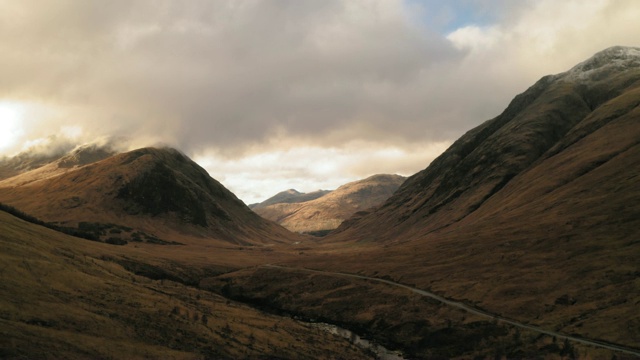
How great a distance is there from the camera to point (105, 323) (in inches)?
1577

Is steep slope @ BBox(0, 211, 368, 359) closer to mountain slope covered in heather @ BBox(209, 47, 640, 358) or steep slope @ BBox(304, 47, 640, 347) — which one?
mountain slope covered in heather @ BBox(209, 47, 640, 358)

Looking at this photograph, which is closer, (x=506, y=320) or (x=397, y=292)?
(x=506, y=320)

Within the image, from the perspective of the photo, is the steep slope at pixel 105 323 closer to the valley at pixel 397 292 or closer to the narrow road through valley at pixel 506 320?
the valley at pixel 397 292

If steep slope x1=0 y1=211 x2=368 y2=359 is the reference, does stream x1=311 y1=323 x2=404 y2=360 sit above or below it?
below

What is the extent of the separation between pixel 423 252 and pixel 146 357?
96.2 metres

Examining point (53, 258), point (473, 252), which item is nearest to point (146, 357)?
point (53, 258)

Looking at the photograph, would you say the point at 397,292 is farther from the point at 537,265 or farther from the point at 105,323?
the point at 105,323

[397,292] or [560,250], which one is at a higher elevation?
[560,250]

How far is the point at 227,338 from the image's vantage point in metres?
49.3

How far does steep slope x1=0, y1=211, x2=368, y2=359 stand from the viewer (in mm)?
33125

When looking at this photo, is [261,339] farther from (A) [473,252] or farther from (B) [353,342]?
(A) [473,252]

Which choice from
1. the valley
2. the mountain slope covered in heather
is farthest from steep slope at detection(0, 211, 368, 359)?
the mountain slope covered in heather

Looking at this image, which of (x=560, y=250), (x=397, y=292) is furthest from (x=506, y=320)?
(x=560, y=250)

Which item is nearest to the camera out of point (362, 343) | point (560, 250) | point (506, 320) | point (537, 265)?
point (506, 320)
